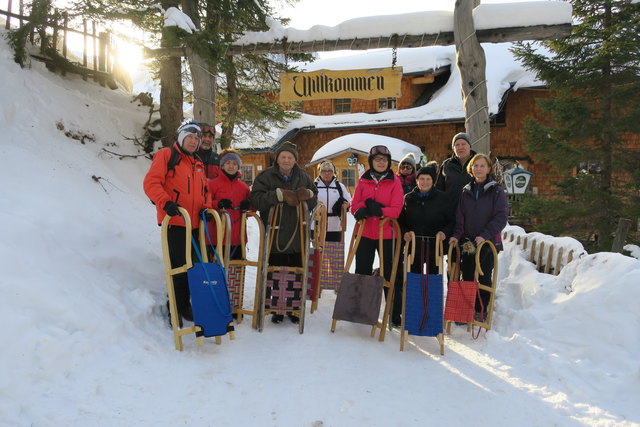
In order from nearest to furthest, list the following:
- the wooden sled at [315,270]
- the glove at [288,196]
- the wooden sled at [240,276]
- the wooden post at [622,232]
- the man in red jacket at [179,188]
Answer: the man in red jacket at [179,188], the glove at [288,196], the wooden sled at [240,276], the wooden sled at [315,270], the wooden post at [622,232]

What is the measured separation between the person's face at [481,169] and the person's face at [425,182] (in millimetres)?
465

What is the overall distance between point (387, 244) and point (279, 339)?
1.45 meters

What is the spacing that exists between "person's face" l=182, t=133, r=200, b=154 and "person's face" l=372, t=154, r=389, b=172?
5.75ft

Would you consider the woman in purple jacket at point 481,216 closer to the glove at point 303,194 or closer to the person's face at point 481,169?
the person's face at point 481,169

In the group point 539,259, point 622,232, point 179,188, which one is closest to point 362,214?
point 179,188

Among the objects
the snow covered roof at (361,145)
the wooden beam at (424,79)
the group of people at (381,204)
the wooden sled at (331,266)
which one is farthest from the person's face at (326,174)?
the wooden beam at (424,79)

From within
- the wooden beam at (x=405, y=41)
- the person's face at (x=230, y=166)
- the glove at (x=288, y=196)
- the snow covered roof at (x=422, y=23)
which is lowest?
the glove at (x=288, y=196)

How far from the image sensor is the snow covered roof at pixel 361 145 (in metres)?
17.8

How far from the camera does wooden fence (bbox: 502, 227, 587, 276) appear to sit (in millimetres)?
5008

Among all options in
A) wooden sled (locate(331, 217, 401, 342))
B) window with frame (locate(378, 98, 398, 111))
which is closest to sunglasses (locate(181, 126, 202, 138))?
wooden sled (locate(331, 217, 401, 342))

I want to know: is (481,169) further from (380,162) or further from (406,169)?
(406,169)

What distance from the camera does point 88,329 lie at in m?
3.05

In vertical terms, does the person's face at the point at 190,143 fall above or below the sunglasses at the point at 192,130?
below

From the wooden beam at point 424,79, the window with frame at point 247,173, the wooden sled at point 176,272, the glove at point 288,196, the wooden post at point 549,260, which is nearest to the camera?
the wooden sled at point 176,272
